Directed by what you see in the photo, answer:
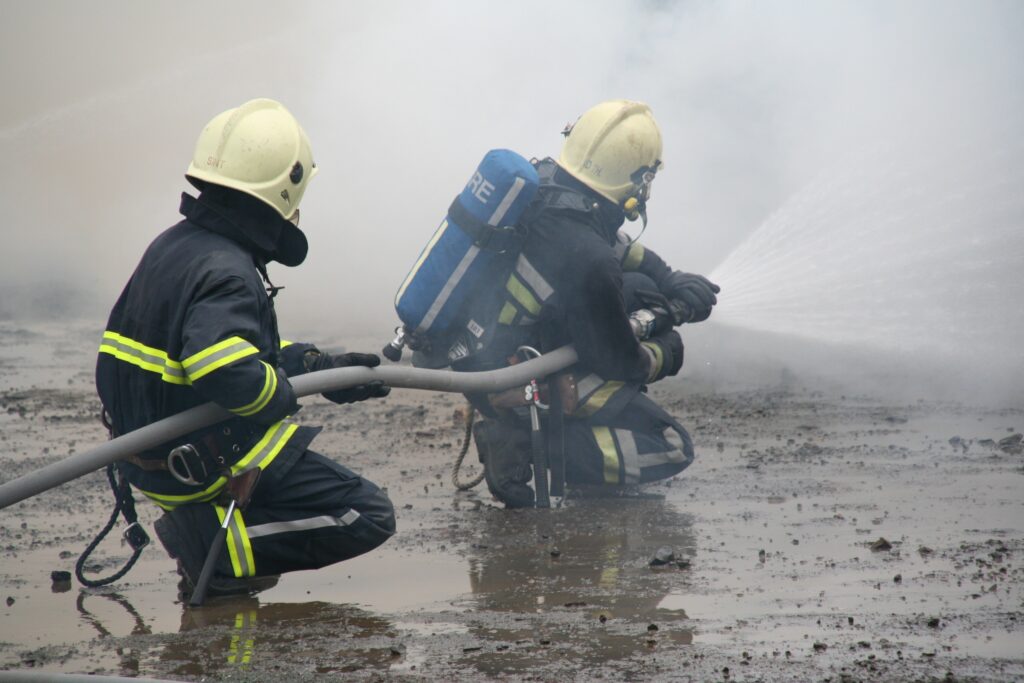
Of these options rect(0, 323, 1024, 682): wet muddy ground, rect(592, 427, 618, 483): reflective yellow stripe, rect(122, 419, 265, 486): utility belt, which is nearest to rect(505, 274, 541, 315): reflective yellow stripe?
rect(592, 427, 618, 483): reflective yellow stripe

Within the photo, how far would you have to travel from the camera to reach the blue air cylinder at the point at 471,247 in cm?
538

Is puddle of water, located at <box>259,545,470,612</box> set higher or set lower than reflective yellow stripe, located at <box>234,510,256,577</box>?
lower

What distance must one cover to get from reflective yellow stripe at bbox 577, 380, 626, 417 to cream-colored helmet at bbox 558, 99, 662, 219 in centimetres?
76

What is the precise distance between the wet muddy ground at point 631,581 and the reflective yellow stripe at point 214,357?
2.72 feet

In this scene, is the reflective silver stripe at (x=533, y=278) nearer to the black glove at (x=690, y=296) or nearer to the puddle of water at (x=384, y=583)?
the black glove at (x=690, y=296)

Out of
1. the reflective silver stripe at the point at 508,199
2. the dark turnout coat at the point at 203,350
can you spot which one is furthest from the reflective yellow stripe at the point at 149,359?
the reflective silver stripe at the point at 508,199

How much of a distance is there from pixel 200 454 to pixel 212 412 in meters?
0.19

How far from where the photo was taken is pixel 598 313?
5.58m

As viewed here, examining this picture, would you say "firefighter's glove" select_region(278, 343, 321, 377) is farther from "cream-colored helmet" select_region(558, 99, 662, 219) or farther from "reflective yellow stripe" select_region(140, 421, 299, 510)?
"cream-colored helmet" select_region(558, 99, 662, 219)

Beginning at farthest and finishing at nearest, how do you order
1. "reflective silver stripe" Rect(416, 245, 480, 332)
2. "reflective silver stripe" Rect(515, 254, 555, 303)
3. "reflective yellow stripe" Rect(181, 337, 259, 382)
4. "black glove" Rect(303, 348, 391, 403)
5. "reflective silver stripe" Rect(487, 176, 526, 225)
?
"reflective silver stripe" Rect(515, 254, 555, 303) < "reflective silver stripe" Rect(416, 245, 480, 332) < "reflective silver stripe" Rect(487, 176, 526, 225) < "black glove" Rect(303, 348, 391, 403) < "reflective yellow stripe" Rect(181, 337, 259, 382)

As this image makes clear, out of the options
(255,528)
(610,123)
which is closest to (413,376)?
(255,528)

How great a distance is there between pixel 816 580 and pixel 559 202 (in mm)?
2042

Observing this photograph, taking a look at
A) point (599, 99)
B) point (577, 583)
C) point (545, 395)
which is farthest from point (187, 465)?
point (599, 99)

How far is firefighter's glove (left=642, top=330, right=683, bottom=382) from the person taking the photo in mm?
5902
